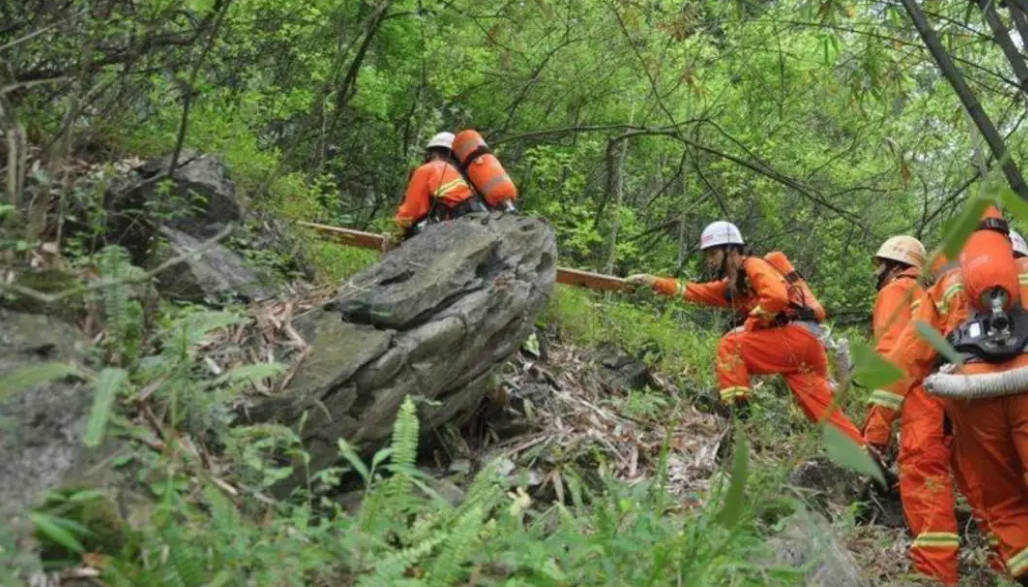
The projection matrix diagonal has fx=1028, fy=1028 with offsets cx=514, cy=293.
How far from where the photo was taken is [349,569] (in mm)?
2656

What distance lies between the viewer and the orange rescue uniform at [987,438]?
→ 5.81 m

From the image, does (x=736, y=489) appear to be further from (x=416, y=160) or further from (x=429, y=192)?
(x=416, y=160)

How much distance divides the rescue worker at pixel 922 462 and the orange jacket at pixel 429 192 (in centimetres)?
322

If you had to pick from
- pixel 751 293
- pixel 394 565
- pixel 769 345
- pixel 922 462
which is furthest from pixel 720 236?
pixel 394 565

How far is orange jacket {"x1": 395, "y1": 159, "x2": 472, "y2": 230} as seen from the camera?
7.88 meters

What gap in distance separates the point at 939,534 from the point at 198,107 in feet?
19.2

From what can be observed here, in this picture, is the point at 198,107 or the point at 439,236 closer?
the point at 439,236

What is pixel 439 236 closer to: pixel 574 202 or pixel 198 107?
pixel 198 107

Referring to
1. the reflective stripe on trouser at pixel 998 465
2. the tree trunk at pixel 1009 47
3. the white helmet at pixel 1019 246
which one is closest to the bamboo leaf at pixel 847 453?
the reflective stripe on trouser at pixel 998 465

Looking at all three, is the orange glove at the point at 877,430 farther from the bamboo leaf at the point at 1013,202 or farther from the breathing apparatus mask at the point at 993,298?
the bamboo leaf at the point at 1013,202

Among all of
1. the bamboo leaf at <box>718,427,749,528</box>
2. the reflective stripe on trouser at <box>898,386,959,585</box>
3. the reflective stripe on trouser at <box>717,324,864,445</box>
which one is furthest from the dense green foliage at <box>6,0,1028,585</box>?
the reflective stripe on trouser at <box>898,386,959,585</box>

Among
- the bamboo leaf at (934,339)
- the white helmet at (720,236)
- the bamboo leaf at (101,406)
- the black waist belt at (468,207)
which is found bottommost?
the white helmet at (720,236)

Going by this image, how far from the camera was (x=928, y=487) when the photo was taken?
20.5 feet

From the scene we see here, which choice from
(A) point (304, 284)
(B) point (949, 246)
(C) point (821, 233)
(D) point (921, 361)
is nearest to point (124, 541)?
(B) point (949, 246)
